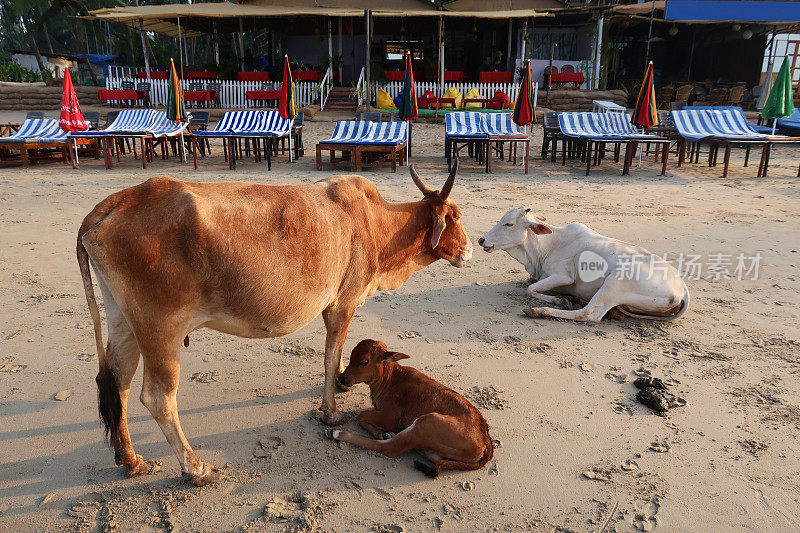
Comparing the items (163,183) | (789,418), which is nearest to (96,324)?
(163,183)

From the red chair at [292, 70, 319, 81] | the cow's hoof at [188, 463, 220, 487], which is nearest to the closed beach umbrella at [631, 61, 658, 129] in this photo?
the cow's hoof at [188, 463, 220, 487]

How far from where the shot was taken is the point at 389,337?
4.48m

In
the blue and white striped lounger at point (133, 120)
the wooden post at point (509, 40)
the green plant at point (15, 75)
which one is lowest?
the blue and white striped lounger at point (133, 120)

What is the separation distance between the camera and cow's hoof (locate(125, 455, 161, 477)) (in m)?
2.86

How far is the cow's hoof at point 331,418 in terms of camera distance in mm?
3340

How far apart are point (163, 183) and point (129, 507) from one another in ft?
5.22

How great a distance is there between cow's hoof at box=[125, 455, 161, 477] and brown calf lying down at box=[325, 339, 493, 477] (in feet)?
3.14

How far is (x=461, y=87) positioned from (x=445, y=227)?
1884cm

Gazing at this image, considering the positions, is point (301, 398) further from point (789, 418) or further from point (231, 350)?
point (789, 418)

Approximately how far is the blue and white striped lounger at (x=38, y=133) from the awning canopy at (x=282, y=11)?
9.21m

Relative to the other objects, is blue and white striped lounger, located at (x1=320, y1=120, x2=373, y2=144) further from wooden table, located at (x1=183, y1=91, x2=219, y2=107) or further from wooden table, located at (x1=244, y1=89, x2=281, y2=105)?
wooden table, located at (x1=183, y1=91, x2=219, y2=107)

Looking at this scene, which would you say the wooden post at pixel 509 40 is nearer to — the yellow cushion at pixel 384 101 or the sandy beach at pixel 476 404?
the yellow cushion at pixel 384 101

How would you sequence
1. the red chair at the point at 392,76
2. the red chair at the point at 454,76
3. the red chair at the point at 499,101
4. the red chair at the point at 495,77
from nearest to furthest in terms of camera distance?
the red chair at the point at 499,101
the red chair at the point at 495,77
the red chair at the point at 454,76
the red chair at the point at 392,76

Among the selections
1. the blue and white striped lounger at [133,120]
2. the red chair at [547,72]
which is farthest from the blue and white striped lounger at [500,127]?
the red chair at [547,72]
